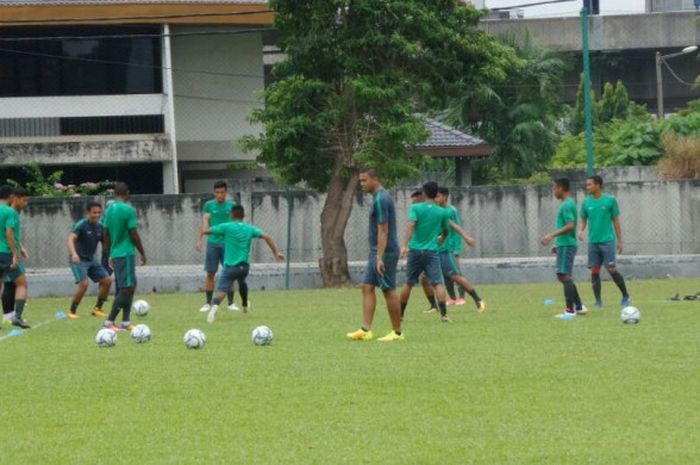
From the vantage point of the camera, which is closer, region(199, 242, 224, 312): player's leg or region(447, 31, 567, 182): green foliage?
region(199, 242, 224, 312): player's leg

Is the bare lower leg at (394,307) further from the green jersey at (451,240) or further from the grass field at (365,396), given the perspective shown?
the green jersey at (451,240)

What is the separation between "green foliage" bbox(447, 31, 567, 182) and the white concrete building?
1210cm

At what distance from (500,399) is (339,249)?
20773 millimetres

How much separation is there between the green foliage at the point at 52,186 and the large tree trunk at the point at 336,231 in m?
7.28

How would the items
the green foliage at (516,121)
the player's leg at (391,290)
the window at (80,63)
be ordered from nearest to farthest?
the player's leg at (391,290)
the window at (80,63)
the green foliage at (516,121)

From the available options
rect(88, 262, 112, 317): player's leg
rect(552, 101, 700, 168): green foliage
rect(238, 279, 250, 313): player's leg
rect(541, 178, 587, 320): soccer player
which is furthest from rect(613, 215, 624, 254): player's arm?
rect(552, 101, 700, 168): green foliage

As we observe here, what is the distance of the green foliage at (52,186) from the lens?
37781 mm

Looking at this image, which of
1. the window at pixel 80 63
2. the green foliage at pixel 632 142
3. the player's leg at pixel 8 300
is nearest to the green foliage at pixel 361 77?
the window at pixel 80 63

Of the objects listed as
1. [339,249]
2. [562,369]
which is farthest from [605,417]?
[339,249]

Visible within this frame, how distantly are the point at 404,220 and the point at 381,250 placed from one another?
18.2 meters

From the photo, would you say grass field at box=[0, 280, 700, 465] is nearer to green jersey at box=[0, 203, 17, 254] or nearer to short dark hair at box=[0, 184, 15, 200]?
green jersey at box=[0, 203, 17, 254]

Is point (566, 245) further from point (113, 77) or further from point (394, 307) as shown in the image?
point (113, 77)

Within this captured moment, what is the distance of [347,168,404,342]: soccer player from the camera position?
16.8m

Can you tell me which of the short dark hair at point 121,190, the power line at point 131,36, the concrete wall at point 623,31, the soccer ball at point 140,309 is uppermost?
the concrete wall at point 623,31
